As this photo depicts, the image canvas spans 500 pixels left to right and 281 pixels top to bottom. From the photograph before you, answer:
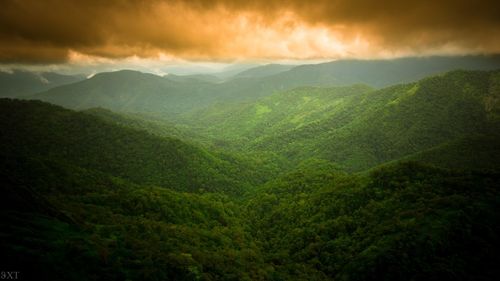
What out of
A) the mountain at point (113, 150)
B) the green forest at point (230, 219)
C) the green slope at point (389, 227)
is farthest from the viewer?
the mountain at point (113, 150)

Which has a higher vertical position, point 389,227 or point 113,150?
point 113,150

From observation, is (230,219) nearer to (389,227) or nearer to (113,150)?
(389,227)

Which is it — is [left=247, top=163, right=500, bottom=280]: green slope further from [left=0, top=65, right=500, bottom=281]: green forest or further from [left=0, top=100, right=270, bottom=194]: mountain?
[left=0, top=100, right=270, bottom=194]: mountain

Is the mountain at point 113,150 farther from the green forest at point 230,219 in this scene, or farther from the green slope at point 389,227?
the green slope at point 389,227

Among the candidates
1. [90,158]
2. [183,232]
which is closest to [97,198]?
[183,232]

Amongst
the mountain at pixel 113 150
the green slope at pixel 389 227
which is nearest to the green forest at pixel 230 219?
the green slope at pixel 389 227

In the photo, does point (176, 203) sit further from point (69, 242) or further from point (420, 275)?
point (420, 275)

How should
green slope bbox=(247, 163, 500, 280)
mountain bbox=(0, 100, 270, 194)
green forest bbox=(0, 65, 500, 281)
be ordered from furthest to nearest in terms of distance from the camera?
mountain bbox=(0, 100, 270, 194) < green slope bbox=(247, 163, 500, 280) < green forest bbox=(0, 65, 500, 281)

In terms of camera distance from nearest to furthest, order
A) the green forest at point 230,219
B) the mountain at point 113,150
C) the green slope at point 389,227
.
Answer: the green forest at point 230,219, the green slope at point 389,227, the mountain at point 113,150

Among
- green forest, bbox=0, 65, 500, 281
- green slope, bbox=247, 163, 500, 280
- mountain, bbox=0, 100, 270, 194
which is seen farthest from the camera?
mountain, bbox=0, 100, 270, 194

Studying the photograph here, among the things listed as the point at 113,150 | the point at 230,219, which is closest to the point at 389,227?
the point at 230,219

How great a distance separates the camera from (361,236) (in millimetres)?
97562

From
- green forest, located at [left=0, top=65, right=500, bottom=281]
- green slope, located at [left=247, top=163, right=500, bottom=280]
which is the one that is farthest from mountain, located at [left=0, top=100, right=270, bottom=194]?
green slope, located at [left=247, top=163, right=500, bottom=280]

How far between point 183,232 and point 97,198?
3347 cm
